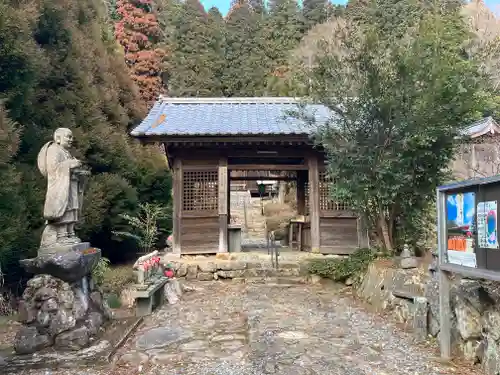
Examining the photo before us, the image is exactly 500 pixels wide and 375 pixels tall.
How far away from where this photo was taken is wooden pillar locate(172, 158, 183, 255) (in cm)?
1117

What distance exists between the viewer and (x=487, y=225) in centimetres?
381

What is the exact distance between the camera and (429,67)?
7195mm

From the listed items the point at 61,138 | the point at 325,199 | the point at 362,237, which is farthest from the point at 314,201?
the point at 61,138

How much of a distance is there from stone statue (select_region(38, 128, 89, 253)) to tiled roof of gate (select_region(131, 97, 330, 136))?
15.4 feet

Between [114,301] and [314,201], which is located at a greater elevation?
[314,201]

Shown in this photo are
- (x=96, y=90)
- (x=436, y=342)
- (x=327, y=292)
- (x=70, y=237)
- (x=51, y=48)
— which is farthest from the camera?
(x=96, y=90)

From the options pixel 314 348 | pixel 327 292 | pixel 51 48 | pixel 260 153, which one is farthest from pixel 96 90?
pixel 314 348

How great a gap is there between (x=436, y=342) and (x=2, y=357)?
5280 mm

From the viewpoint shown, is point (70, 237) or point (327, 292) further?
point (327, 292)

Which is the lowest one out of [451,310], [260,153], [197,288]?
[197,288]

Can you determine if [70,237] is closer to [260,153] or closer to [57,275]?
[57,275]

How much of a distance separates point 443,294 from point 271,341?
2.17 metres

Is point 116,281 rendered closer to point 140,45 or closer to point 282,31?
point 140,45

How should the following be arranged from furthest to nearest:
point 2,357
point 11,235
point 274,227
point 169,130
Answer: point 274,227 → point 169,130 → point 11,235 → point 2,357
